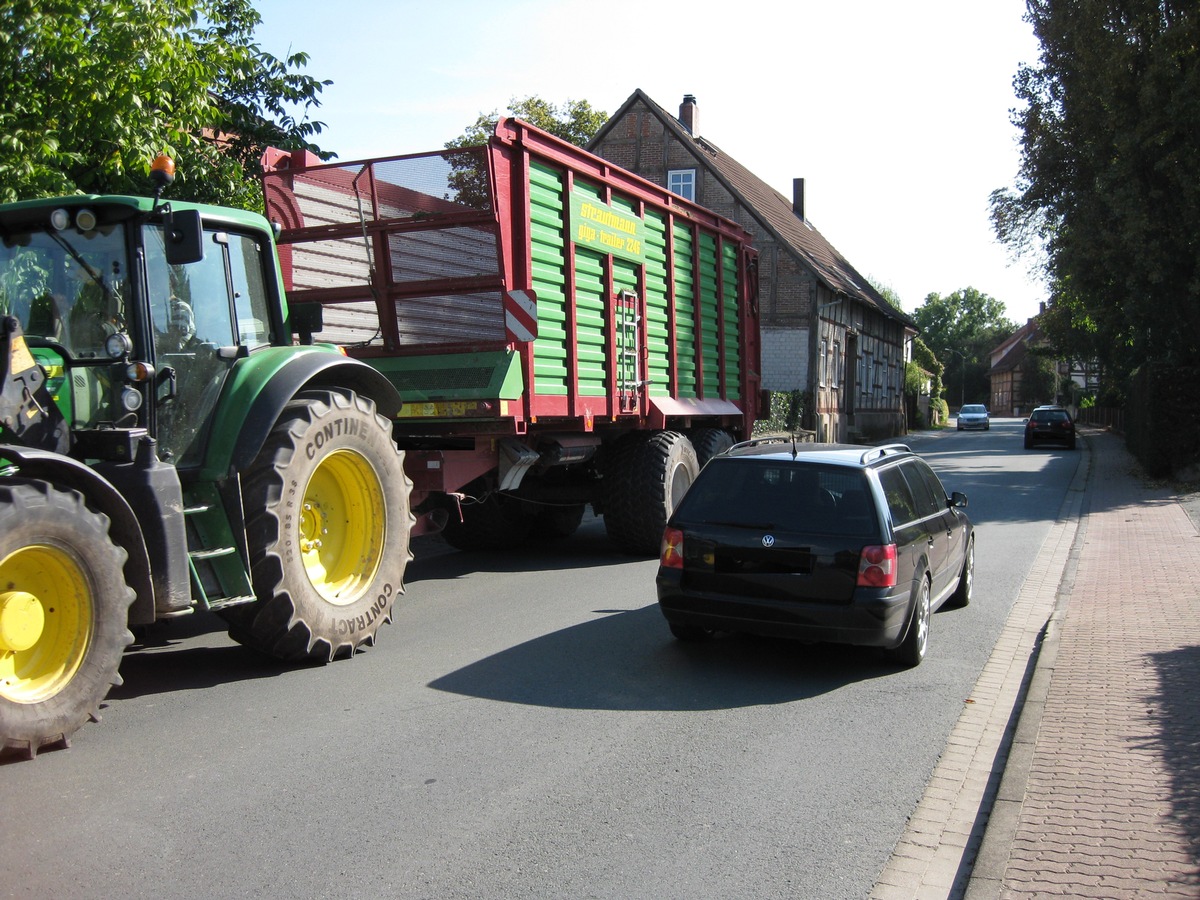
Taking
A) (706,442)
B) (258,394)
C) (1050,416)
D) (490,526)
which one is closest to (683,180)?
(1050,416)

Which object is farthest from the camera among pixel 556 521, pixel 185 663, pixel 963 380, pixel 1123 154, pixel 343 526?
pixel 963 380

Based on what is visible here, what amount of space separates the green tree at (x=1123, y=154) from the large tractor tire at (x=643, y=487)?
45.3 feet

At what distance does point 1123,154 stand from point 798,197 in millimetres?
27375

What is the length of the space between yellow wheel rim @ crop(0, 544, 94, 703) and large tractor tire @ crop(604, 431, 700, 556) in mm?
6472

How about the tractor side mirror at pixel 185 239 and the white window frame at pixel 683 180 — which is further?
the white window frame at pixel 683 180

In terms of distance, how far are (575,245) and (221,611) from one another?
16.1ft

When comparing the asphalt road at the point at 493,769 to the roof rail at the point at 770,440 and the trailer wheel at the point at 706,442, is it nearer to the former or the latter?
the roof rail at the point at 770,440

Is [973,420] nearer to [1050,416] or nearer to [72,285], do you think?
[1050,416]

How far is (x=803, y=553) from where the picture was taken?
6301mm

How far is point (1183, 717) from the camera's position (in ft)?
17.9

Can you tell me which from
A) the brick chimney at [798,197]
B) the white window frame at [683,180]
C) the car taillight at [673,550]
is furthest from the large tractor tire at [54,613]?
the brick chimney at [798,197]

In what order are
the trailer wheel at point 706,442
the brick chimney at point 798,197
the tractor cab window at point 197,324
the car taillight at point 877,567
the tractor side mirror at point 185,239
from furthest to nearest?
the brick chimney at point 798,197
the trailer wheel at point 706,442
the car taillight at point 877,567
the tractor cab window at point 197,324
the tractor side mirror at point 185,239

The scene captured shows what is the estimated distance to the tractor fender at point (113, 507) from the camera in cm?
480

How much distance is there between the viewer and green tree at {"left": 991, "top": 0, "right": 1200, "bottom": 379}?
19.8 metres
